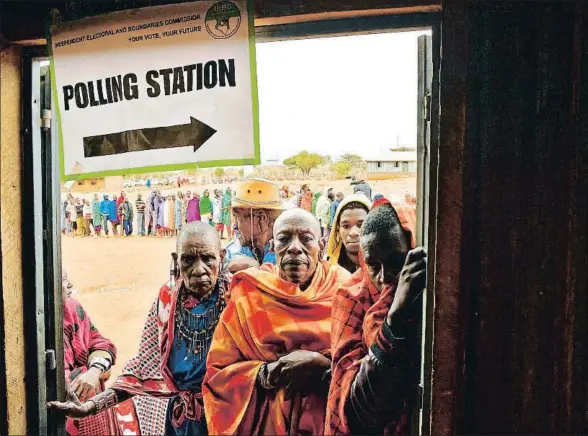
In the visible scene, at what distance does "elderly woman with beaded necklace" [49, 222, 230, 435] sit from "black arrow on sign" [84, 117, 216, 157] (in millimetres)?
392

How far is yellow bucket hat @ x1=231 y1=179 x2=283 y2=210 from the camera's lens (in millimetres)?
2246

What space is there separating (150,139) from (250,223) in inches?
23.1

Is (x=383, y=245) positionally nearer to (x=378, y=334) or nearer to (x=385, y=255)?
(x=385, y=255)

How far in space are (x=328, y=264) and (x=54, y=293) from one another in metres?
1.34

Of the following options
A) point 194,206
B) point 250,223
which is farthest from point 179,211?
point 250,223

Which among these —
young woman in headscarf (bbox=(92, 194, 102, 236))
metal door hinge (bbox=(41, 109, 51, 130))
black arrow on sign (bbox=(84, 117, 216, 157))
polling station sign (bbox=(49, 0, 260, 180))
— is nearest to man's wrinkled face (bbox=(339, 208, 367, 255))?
polling station sign (bbox=(49, 0, 260, 180))

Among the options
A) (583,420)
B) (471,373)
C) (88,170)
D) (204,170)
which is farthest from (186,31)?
(583,420)

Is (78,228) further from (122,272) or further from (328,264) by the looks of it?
(328,264)

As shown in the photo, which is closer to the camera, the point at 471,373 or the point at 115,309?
the point at 471,373

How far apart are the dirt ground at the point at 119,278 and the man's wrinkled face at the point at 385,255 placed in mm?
863

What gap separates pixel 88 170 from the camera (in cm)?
235

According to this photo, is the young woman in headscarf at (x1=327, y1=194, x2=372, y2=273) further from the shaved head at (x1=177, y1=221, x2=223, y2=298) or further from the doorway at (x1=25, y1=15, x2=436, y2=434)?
the shaved head at (x1=177, y1=221, x2=223, y2=298)

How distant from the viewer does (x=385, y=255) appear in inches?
83.8

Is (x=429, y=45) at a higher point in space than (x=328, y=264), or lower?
higher
